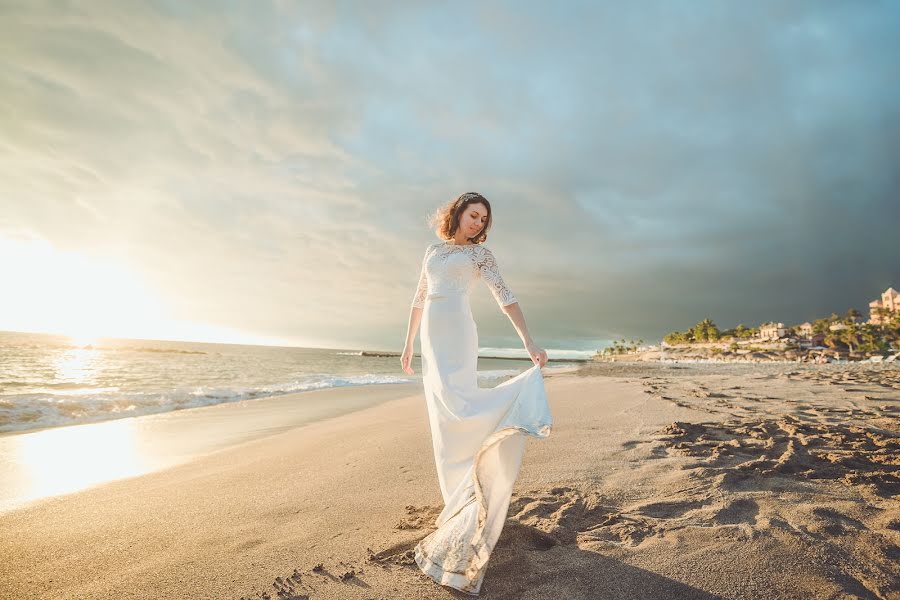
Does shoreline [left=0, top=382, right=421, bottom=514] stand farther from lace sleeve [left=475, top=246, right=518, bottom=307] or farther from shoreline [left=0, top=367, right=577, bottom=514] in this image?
lace sleeve [left=475, top=246, right=518, bottom=307]

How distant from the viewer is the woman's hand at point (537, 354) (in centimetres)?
276

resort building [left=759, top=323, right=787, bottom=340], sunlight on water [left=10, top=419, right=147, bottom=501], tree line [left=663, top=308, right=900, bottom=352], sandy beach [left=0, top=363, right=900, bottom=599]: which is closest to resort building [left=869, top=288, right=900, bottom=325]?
tree line [left=663, top=308, right=900, bottom=352]

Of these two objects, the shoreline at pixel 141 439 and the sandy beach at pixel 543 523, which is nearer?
the sandy beach at pixel 543 523

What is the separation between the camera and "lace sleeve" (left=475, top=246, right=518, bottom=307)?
10.1 ft

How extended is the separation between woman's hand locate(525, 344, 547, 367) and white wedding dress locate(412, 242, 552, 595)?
0.06 m

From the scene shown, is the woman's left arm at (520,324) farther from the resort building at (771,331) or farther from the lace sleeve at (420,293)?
the resort building at (771,331)

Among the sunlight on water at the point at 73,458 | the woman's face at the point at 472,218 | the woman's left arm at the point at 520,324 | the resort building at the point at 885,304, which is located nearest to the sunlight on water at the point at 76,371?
the sunlight on water at the point at 73,458

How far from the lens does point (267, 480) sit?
14.4ft

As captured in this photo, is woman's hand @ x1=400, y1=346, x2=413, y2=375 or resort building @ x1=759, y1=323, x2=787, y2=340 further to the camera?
resort building @ x1=759, y1=323, x2=787, y2=340

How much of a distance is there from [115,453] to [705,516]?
6979 mm

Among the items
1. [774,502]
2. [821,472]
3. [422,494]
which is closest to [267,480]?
[422,494]

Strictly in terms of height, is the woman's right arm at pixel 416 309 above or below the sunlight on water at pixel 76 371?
above

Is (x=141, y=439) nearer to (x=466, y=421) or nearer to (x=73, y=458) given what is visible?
(x=73, y=458)

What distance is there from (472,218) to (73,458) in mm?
6080
